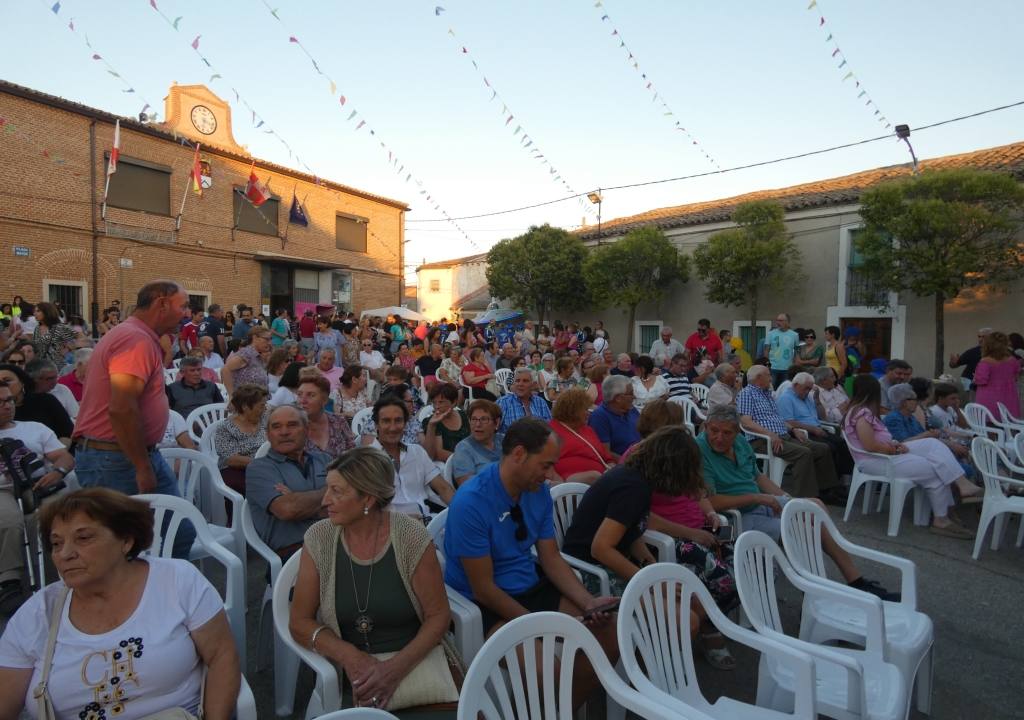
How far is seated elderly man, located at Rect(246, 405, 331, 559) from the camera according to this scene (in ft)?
9.57

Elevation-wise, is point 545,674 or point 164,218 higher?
point 164,218

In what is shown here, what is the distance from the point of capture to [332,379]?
6469 mm

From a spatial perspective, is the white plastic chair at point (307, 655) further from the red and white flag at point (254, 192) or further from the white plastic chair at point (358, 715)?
the red and white flag at point (254, 192)

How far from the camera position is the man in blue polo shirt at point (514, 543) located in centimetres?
249

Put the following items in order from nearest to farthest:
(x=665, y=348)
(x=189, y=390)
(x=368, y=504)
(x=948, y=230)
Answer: (x=368, y=504) < (x=189, y=390) < (x=948, y=230) < (x=665, y=348)

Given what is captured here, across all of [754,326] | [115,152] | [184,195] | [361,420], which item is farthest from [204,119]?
[361,420]

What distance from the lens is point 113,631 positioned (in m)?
1.71

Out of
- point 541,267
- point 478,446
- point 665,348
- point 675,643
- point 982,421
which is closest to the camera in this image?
point 675,643

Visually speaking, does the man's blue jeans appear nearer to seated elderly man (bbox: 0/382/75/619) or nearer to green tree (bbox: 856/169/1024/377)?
seated elderly man (bbox: 0/382/75/619)

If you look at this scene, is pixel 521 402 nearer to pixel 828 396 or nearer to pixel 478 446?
pixel 478 446

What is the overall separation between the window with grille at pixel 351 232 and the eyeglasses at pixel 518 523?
23.5m

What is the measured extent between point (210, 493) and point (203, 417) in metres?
1.45

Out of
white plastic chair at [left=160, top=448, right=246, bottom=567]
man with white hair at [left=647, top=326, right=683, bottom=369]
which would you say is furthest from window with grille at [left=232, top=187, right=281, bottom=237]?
white plastic chair at [left=160, top=448, right=246, bottom=567]

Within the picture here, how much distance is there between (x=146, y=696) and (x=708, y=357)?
1069 centimetres
